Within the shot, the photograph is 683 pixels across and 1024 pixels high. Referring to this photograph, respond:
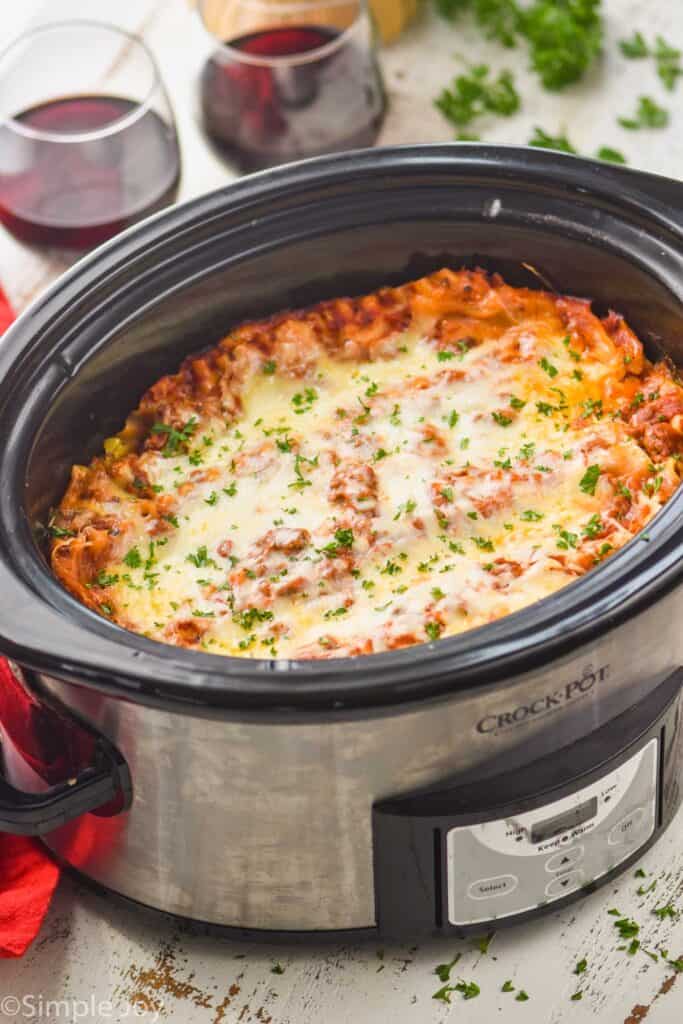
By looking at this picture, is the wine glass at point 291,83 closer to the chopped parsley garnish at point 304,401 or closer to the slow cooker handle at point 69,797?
the chopped parsley garnish at point 304,401

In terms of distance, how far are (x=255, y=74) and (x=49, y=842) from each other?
5.03 feet

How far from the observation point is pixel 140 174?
286 cm

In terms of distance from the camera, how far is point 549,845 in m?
1.90

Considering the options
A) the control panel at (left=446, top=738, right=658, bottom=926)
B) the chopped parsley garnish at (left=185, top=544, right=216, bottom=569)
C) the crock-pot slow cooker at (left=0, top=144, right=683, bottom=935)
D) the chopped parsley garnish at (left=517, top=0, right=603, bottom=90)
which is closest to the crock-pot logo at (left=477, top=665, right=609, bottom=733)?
the crock-pot slow cooker at (left=0, top=144, right=683, bottom=935)

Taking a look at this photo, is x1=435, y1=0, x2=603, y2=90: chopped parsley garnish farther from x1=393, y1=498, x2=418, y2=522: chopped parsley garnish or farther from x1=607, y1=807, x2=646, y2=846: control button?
x1=607, y1=807, x2=646, y2=846: control button

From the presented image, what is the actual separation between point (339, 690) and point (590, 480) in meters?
0.62

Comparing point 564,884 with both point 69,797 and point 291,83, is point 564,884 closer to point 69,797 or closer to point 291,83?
point 69,797

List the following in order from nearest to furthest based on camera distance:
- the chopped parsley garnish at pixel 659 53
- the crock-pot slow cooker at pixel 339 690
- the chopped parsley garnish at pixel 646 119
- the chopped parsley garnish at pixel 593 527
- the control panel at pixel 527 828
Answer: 1. the crock-pot slow cooker at pixel 339 690
2. the control panel at pixel 527 828
3. the chopped parsley garnish at pixel 593 527
4. the chopped parsley garnish at pixel 646 119
5. the chopped parsley garnish at pixel 659 53

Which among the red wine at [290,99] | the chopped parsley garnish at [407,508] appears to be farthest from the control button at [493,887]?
the red wine at [290,99]

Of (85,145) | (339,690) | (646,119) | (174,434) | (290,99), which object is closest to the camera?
(339,690)

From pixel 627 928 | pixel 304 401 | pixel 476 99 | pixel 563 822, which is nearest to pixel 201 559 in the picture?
pixel 304 401

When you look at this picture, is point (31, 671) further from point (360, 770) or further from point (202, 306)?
point (202, 306)

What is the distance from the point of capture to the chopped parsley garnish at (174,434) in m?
2.29

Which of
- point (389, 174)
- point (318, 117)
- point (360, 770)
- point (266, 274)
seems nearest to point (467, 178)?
point (389, 174)
